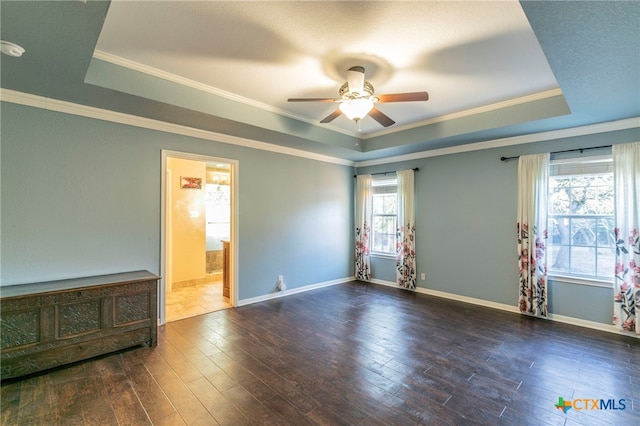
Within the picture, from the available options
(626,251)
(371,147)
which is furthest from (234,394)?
(626,251)

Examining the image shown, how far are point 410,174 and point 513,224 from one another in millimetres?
1850

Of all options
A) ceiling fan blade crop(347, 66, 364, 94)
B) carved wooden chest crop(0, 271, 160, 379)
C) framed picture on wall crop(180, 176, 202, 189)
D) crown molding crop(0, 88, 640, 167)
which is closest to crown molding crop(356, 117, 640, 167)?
crown molding crop(0, 88, 640, 167)

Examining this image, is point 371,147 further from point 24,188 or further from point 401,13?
point 24,188

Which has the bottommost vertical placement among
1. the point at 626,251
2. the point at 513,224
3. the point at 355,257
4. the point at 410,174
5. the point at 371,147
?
the point at 355,257

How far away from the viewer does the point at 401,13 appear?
207cm

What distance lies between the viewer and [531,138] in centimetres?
412

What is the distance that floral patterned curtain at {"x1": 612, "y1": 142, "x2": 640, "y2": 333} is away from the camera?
339 centimetres

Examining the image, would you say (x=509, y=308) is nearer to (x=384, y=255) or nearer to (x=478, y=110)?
(x=384, y=255)

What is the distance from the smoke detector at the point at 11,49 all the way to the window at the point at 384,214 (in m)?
5.21

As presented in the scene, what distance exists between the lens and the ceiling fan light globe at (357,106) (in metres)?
2.70

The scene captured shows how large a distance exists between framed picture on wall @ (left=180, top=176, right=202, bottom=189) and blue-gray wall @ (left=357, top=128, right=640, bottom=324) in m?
4.07

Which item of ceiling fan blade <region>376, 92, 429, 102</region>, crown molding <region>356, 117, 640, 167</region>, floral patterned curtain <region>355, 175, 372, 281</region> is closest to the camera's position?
ceiling fan blade <region>376, 92, 429, 102</region>

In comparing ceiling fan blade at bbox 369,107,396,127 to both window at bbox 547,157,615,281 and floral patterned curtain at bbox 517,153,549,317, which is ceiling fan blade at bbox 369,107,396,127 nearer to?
floral patterned curtain at bbox 517,153,549,317

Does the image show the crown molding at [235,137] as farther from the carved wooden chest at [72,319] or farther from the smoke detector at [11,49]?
the carved wooden chest at [72,319]
